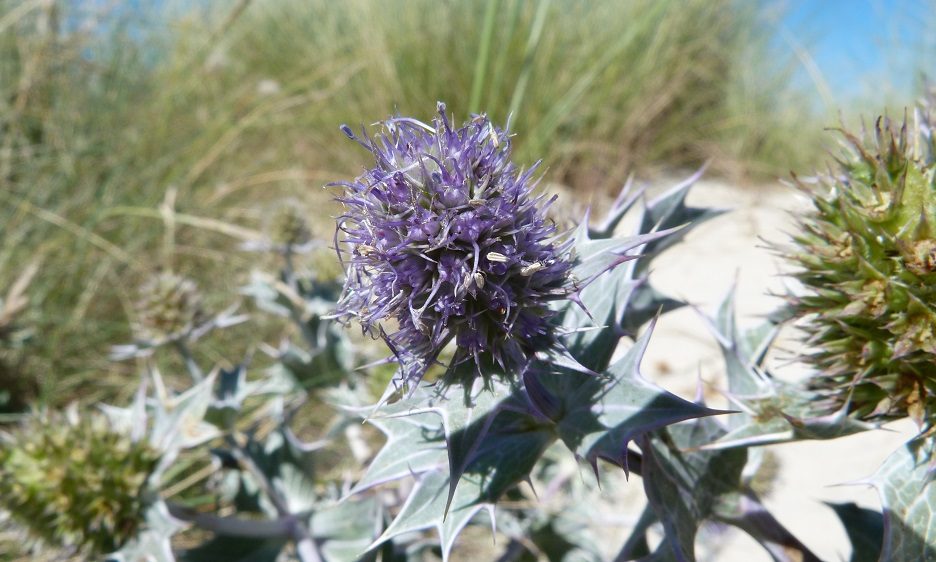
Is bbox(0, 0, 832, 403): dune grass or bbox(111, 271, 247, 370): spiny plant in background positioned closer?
bbox(111, 271, 247, 370): spiny plant in background

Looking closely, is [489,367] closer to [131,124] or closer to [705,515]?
[705,515]

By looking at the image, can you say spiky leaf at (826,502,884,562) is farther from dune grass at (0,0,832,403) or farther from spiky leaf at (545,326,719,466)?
dune grass at (0,0,832,403)

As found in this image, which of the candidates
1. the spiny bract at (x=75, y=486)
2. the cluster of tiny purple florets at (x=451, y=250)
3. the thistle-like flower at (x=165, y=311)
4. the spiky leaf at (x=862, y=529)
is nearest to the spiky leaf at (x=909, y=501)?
the spiky leaf at (x=862, y=529)

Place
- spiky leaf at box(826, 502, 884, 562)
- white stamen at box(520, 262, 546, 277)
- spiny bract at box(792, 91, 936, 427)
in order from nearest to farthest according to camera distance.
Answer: white stamen at box(520, 262, 546, 277), spiny bract at box(792, 91, 936, 427), spiky leaf at box(826, 502, 884, 562)

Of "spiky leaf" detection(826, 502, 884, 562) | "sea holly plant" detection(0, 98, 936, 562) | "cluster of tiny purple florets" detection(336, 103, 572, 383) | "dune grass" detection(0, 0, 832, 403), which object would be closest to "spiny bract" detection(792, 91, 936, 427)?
"sea holly plant" detection(0, 98, 936, 562)

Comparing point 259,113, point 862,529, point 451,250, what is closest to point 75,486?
point 451,250

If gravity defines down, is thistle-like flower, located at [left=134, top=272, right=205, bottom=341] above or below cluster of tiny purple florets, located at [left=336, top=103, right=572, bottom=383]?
below

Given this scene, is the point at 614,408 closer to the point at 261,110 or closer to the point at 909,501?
the point at 909,501
